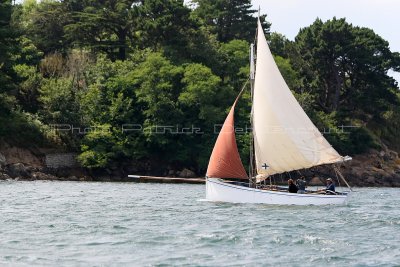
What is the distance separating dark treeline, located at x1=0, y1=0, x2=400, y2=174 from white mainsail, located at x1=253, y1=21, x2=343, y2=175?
111 feet

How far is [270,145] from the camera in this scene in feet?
162

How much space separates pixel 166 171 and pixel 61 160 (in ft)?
33.1

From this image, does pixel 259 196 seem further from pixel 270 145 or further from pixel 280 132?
pixel 280 132

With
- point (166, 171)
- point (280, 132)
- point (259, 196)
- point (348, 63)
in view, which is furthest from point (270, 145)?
point (348, 63)

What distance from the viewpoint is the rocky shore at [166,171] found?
76875 millimetres

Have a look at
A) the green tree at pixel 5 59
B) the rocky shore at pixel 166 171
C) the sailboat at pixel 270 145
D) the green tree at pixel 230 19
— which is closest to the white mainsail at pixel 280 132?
the sailboat at pixel 270 145

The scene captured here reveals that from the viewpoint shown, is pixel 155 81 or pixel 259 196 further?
pixel 155 81

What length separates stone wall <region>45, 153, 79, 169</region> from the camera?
80.6 m

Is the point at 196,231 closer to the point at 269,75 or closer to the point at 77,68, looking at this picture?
the point at 269,75

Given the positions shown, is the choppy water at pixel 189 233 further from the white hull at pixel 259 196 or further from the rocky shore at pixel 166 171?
the rocky shore at pixel 166 171

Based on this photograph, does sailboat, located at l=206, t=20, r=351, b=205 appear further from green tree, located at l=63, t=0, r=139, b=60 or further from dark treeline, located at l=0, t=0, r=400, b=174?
green tree, located at l=63, t=0, r=139, b=60

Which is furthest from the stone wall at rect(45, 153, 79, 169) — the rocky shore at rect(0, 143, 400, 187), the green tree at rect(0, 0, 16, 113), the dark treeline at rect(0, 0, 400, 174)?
the green tree at rect(0, 0, 16, 113)

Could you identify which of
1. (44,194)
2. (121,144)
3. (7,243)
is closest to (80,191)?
(44,194)

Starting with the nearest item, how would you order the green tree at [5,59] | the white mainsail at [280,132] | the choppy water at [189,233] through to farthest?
1. the choppy water at [189,233]
2. the white mainsail at [280,132]
3. the green tree at [5,59]
